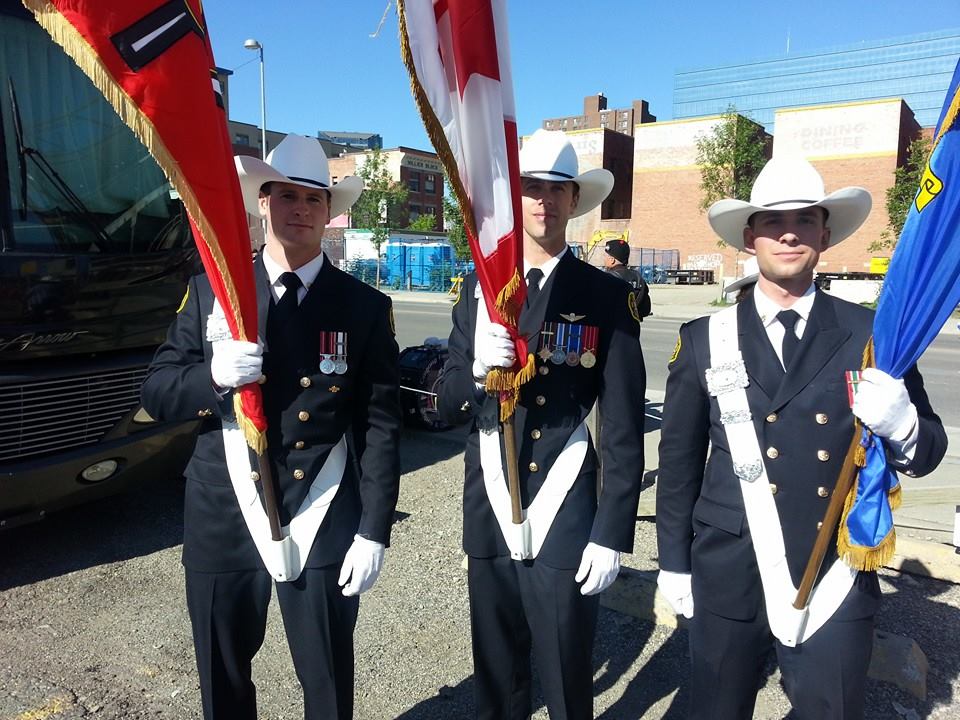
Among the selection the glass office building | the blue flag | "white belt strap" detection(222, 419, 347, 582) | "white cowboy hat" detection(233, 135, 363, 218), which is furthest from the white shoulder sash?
the glass office building

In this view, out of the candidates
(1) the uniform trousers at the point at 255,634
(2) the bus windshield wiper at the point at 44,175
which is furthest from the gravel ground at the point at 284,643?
(2) the bus windshield wiper at the point at 44,175

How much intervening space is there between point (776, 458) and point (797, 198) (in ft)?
2.44

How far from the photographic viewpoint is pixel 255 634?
2389 millimetres

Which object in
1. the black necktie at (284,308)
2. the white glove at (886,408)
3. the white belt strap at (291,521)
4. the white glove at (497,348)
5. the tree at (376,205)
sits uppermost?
the tree at (376,205)

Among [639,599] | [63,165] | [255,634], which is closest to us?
[255,634]

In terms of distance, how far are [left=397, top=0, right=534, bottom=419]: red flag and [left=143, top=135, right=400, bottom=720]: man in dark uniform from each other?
0.49m

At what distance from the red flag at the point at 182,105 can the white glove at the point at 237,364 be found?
50 mm

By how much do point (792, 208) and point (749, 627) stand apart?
1.22 meters

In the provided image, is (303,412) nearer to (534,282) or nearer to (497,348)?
(497,348)

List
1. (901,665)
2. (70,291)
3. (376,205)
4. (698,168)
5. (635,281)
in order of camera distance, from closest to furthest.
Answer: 1. (901,665)
2. (70,291)
3. (635,281)
4. (376,205)
5. (698,168)

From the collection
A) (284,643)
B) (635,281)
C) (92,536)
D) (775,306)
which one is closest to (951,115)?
(775,306)

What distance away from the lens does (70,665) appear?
3.33m

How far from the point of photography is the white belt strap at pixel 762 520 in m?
2.02

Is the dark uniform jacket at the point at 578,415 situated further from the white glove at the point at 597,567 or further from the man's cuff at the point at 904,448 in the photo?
the man's cuff at the point at 904,448
